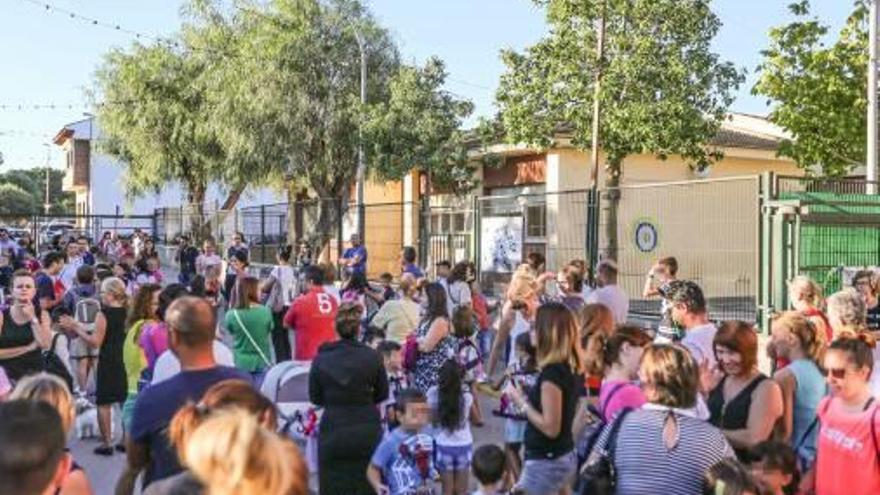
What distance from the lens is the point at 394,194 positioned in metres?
30.9

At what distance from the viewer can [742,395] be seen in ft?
14.7

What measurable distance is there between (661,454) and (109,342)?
19.5 ft

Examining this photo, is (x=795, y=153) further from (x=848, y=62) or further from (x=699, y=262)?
(x=699, y=262)

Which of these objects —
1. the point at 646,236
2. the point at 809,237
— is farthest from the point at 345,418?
the point at 646,236

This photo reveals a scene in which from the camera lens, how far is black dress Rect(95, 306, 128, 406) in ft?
27.0

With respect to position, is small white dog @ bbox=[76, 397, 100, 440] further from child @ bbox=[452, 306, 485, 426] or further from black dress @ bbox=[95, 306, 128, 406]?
child @ bbox=[452, 306, 485, 426]

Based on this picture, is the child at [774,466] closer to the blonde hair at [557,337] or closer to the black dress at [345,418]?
the blonde hair at [557,337]

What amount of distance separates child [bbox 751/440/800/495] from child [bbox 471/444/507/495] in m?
1.16

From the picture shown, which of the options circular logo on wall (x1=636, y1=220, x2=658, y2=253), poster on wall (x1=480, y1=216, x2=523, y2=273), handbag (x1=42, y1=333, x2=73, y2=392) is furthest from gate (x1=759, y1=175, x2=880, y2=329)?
handbag (x1=42, y1=333, x2=73, y2=392)

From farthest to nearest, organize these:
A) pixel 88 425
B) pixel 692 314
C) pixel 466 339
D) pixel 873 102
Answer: pixel 873 102, pixel 88 425, pixel 466 339, pixel 692 314

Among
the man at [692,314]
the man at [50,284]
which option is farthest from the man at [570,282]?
the man at [50,284]

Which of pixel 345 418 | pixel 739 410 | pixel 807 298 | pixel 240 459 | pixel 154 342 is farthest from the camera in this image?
pixel 807 298

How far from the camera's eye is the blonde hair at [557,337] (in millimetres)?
4742

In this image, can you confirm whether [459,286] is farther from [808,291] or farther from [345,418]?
[345,418]
